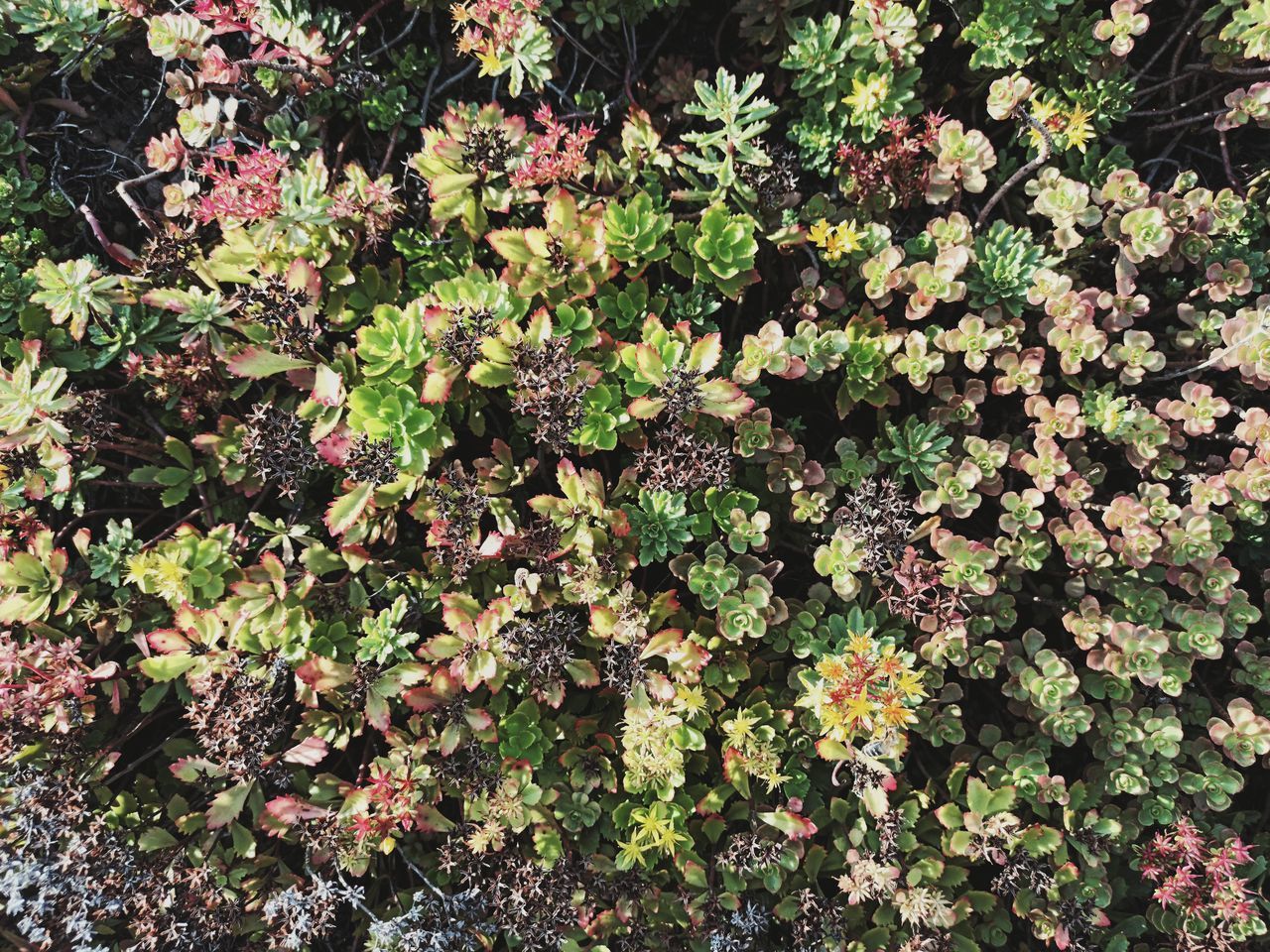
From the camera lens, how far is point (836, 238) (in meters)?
2.65

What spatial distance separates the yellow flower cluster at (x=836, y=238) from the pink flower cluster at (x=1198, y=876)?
2.17 meters

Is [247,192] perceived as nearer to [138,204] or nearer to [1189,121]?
[138,204]

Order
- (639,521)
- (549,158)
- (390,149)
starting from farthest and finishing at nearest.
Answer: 1. (390,149)
2. (549,158)
3. (639,521)

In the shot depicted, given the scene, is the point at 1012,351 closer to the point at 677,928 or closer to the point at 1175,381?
the point at 1175,381

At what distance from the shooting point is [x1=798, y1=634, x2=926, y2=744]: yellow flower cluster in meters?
2.23

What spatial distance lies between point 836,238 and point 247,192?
192 cm

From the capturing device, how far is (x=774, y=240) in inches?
106

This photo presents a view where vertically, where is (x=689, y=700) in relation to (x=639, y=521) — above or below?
below

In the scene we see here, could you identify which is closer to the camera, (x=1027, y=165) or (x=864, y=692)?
(x=864, y=692)

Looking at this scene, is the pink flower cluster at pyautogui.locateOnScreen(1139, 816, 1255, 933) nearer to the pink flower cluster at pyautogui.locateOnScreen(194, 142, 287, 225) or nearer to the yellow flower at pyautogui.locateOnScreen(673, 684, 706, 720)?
the yellow flower at pyautogui.locateOnScreen(673, 684, 706, 720)

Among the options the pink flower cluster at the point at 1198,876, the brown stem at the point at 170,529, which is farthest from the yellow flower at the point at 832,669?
the brown stem at the point at 170,529

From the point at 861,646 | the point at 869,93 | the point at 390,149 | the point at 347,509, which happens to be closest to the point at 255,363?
the point at 347,509

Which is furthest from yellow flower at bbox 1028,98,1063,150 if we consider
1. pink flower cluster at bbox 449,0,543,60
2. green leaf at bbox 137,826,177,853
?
green leaf at bbox 137,826,177,853

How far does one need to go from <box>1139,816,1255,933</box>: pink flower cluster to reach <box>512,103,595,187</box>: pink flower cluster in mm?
2913
